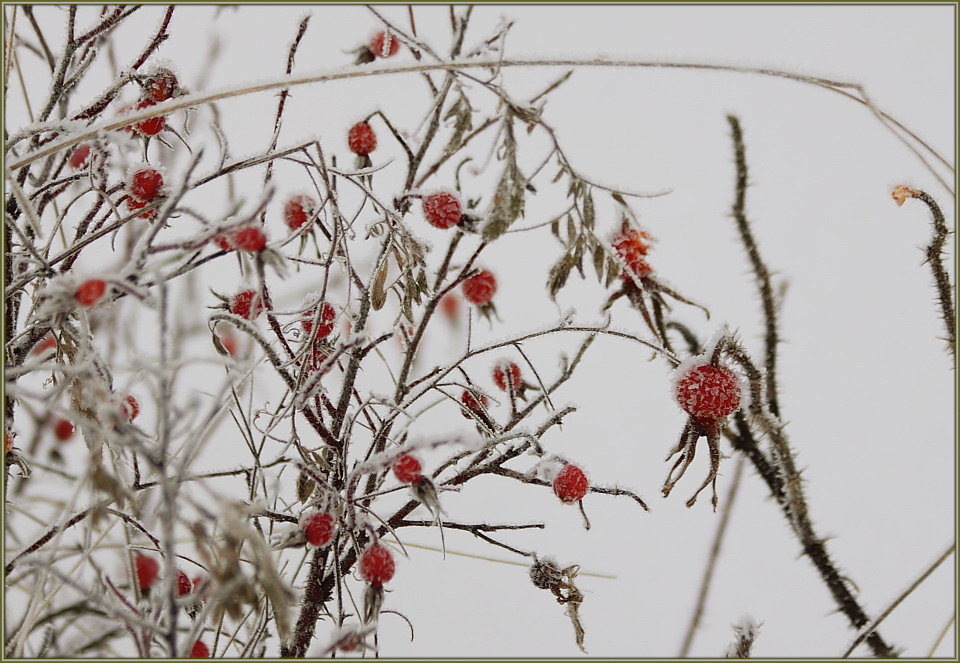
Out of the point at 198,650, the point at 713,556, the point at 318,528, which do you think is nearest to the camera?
the point at 318,528

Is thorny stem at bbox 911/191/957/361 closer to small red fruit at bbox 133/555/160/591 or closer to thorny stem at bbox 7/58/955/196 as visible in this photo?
thorny stem at bbox 7/58/955/196

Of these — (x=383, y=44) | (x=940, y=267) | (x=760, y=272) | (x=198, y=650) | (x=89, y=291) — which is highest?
(x=383, y=44)

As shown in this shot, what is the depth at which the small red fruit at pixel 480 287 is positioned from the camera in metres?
0.69

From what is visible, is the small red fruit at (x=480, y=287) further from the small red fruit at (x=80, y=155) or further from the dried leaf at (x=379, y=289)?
the small red fruit at (x=80, y=155)

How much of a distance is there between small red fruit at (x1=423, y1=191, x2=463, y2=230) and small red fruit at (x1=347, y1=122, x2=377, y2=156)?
17 centimetres

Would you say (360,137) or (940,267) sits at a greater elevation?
(360,137)

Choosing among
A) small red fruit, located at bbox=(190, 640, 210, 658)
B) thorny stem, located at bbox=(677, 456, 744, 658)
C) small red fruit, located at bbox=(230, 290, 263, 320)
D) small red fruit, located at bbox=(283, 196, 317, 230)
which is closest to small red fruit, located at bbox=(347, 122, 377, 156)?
small red fruit, located at bbox=(283, 196, 317, 230)

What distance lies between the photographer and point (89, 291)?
1.32 feet

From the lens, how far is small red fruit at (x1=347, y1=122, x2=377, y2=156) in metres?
0.68

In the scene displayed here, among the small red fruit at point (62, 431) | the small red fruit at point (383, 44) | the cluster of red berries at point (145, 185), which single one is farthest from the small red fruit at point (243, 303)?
the small red fruit at point (62, 431)

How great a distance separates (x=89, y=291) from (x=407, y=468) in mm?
232

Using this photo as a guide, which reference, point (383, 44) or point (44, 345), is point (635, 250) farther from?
point (44, 345)

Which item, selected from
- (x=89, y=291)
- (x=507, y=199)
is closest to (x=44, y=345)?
(x=89, y=291)

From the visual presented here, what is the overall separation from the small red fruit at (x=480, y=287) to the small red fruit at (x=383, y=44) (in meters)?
0.25
